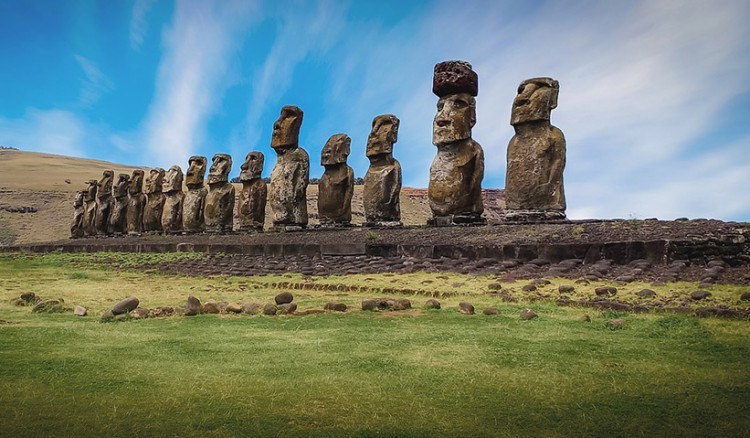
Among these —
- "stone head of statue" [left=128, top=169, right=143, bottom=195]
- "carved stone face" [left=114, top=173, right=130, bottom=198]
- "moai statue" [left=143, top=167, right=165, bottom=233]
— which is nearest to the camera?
"moai statue" [left=143, top=167, right=165, bottom=233]

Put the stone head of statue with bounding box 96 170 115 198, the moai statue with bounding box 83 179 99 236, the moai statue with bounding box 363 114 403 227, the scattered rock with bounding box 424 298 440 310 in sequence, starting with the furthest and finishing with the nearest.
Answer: the moai statue with bounding box 83 179 99 236 → the stone head of statue with bounding box 96 170 115 198 → the moai statue with bounding box 363 114 403 227 → the scattered rock with bounding box 424 298 440 310

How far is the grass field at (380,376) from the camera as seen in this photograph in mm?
2596

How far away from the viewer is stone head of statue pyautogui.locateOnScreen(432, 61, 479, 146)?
13.4m

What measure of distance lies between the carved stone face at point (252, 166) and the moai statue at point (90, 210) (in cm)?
1293

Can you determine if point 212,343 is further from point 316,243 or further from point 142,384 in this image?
point 316,243

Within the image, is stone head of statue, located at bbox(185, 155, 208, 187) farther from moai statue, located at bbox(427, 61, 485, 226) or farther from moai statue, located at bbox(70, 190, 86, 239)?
moai statue, located at bbox(427, 61, 485, 226)

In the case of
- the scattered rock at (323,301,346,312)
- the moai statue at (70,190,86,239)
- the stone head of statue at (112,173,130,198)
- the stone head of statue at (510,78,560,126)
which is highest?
the stone head of statue at (510,78,560,126)

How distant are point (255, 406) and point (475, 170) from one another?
1098 centimetres

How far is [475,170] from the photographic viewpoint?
43.4ft

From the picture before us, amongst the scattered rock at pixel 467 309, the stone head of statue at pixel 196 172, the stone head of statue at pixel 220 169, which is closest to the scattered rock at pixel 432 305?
the scattered rock at pixel 467 309

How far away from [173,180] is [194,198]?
2190 mm

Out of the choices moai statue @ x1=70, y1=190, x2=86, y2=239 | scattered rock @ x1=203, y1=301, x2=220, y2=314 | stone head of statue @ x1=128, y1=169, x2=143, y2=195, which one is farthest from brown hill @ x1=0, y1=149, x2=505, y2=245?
scattered rock @ x1=203, y1=301, x2=220, y2=314

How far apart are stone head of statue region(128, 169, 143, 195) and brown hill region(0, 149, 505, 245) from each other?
13726 millimetres

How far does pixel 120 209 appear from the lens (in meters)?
26.8
